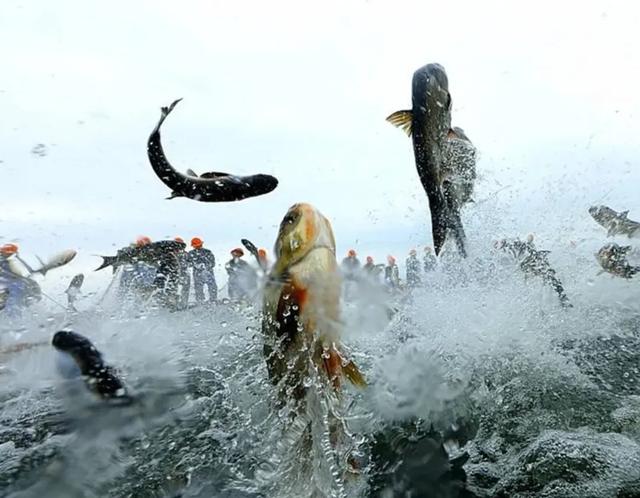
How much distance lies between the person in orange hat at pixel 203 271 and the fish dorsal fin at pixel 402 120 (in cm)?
661

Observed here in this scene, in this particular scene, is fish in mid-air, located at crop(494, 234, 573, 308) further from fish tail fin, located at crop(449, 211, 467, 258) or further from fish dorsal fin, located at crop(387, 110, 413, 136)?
fish dorsal fin, located at crop(387, 110, 413, 136)

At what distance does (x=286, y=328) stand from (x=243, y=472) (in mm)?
969

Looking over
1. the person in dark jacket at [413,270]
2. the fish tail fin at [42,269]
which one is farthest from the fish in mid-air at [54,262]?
the person in dark jacket at [413,270]

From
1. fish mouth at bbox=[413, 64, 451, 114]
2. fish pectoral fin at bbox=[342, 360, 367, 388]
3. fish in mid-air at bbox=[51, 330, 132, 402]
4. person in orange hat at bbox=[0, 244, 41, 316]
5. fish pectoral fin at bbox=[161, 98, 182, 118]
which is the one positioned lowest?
fish pectoral fin at bbox=[342, 360, 367, 388]

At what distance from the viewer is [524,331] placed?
16.6ft

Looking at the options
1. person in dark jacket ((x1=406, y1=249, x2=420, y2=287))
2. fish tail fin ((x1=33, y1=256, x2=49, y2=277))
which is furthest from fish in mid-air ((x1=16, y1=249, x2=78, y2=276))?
person in dark jacket ((x1=406, y1=249, x2=420, y2=287))

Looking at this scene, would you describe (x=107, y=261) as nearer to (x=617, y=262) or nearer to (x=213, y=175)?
(x=213, y=175)

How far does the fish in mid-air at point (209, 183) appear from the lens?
3479mm

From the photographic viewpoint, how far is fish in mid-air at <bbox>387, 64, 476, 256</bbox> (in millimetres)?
4371

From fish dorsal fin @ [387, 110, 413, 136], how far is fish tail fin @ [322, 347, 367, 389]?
8.39 ft

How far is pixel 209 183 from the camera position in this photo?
351 centimetres

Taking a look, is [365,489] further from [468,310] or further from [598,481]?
[468,310]

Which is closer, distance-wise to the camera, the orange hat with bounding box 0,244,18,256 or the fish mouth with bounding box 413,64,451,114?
the fish mouth with bounding box 413,64,451,114

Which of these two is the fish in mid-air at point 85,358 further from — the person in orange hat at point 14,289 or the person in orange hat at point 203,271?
the person in orange hat at point 203,271
